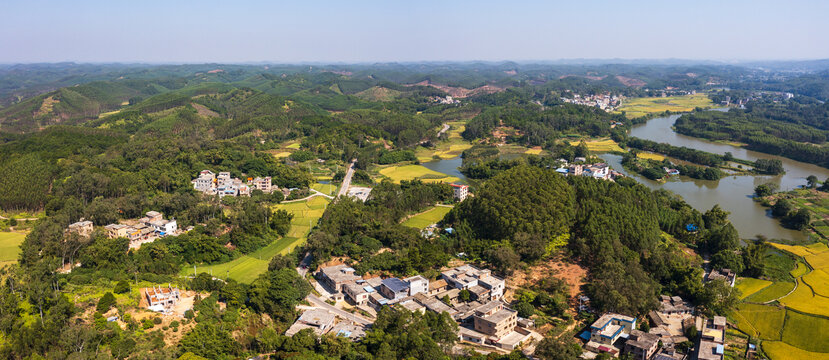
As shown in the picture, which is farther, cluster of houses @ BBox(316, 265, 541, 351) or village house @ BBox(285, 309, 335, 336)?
cluster of houses @ BBox(316, 265, 541, 351)

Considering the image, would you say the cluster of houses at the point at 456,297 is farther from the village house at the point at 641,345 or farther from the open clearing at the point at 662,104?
the open clearing at the point at 662,104

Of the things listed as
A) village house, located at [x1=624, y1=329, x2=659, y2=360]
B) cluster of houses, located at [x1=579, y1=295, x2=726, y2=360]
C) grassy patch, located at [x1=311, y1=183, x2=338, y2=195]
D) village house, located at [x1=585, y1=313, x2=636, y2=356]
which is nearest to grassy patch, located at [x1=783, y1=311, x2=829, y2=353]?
cluster of houses, located at [x1=579, y1=295, x2=726, y2=360]

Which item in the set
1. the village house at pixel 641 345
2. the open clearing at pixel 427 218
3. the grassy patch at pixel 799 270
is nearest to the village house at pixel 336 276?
the open clearing at pixel 427 218

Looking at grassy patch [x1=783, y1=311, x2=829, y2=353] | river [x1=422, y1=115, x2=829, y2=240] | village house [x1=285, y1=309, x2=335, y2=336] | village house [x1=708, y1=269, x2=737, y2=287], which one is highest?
village house [x1=285, y1=309, x2=335, y2=336]

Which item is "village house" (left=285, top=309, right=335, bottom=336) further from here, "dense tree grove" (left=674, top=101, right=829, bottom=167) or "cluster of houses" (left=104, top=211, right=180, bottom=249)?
"dense tree grove" (left=674, top=101, right=829, bottom=167)

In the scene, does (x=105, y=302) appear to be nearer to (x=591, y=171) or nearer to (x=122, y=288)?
(x=122, y=288)

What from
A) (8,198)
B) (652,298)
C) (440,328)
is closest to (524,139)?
(652,298)

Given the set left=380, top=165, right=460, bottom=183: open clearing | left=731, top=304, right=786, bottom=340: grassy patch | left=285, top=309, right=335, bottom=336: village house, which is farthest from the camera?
left=380, top=165, right=460, bottom=183: open clearing
